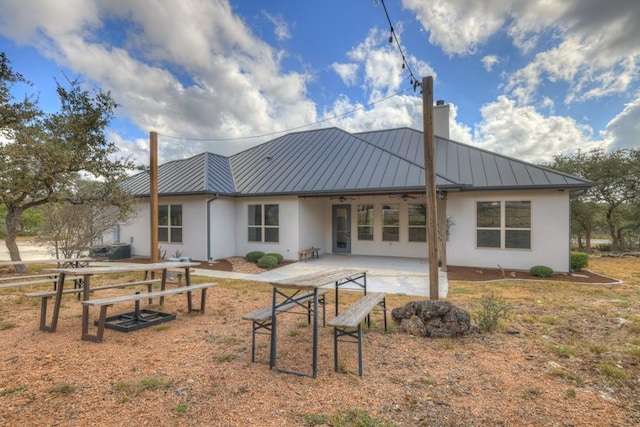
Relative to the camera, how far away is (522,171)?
10.5 meters

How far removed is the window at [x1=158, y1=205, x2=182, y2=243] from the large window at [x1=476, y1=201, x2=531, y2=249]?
38.5ft

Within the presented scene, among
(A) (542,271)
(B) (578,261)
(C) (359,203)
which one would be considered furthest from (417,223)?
(B) (578,261)

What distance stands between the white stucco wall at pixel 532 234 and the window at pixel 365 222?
3.67 metres

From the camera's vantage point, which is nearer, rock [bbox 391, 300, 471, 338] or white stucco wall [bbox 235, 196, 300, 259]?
rock [bbox 391, 300, 471, 338]

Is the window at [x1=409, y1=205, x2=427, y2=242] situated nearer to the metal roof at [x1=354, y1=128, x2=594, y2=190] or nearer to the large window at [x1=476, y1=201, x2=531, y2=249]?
the metal roof at [x1=354, y1=128, x2=594, y2=190]

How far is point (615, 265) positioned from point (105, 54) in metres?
20.3

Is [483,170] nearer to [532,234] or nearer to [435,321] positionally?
[532,234]

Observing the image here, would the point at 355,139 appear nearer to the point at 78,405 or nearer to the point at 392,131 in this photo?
the point at 392,131

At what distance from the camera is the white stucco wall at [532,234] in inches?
377

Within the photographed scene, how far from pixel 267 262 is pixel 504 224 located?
8252 millimetres

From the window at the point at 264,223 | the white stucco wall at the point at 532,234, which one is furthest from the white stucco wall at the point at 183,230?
the white stucco wall at the point at 532,234

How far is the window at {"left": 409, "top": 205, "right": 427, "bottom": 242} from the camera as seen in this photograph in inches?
499

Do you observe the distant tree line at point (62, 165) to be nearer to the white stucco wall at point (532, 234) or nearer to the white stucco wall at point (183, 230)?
the white stucco wall at point (183, 230)

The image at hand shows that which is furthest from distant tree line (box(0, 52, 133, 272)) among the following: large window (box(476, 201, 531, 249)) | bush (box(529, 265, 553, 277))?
bush (box(529, 265, 553, 277))
